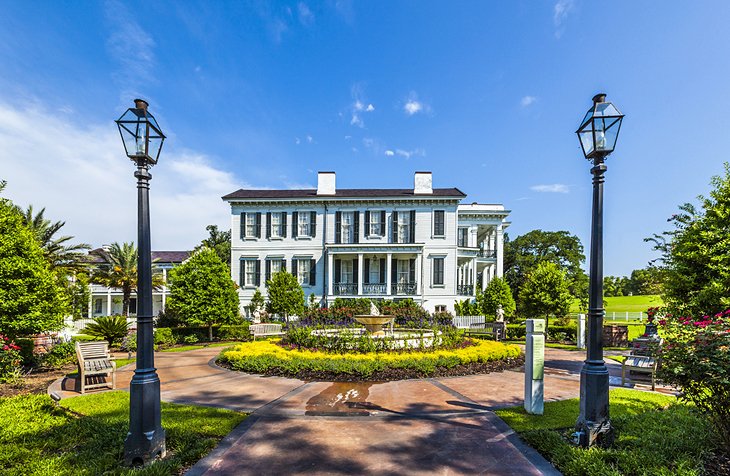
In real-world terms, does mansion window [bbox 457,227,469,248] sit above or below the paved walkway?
above

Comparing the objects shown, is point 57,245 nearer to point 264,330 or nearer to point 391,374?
point 264,330

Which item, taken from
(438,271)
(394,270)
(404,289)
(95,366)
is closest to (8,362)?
(95,366)

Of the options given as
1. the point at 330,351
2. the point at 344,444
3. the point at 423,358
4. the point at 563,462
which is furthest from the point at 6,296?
the point at 563,462

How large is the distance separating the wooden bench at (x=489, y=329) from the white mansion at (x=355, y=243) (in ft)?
20.7

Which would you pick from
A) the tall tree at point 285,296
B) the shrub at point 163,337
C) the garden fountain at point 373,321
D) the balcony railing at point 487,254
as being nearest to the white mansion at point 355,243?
the tall tree at point 285,296

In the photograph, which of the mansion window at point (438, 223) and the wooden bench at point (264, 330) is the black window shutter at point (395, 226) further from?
the wooden bench at point (264, 330)

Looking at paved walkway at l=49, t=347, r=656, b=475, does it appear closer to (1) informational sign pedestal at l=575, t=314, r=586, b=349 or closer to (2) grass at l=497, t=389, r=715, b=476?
Result: (2) grass at l=497, t=389, r=715, b=476

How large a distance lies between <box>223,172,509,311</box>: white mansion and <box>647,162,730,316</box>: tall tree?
18315 millimetres

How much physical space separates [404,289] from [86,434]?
23.3 meters

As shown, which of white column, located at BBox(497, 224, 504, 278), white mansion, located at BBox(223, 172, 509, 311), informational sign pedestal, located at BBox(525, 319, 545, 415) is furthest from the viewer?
white column, located at BBox(497, 224, 504, 278)

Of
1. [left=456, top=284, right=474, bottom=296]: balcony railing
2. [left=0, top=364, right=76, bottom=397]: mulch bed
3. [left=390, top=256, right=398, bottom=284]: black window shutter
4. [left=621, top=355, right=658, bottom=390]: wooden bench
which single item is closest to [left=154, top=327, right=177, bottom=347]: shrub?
[left=0, top=364, right=76, bottom=397]: mulch bed

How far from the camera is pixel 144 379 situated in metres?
4.32

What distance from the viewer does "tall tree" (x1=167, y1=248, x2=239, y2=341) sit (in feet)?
58.5

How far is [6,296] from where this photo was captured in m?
8.73
